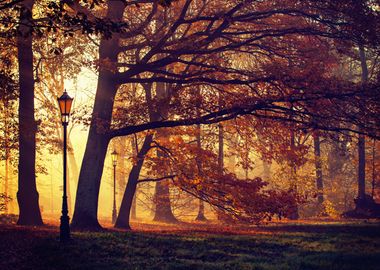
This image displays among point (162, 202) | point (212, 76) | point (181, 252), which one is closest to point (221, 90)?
point (212, 76)

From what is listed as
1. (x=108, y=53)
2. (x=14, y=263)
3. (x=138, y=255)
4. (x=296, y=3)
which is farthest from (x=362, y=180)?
(x=14, y=263)

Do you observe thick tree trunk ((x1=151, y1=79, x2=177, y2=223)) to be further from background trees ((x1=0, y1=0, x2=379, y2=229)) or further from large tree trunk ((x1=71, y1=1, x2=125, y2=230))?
large tree trunk ((x1=71, y1=1, x2=125, y2=230))

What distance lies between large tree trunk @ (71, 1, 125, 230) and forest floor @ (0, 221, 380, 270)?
3.41 meters

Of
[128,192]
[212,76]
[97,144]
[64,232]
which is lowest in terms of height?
[64,232]

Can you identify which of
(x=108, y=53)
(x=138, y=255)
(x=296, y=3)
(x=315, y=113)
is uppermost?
(x=296, y=3)

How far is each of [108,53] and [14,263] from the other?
1042 cm

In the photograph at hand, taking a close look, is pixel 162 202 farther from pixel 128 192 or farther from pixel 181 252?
pixel 181 252

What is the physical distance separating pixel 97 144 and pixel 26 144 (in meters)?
3.31

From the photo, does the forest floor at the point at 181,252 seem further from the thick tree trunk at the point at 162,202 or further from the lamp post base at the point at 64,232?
the thick tree trunk at the point at 162,202

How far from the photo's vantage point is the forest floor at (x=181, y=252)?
11742 millimetres

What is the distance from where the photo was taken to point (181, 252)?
13.4m

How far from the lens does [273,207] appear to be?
1969 cm

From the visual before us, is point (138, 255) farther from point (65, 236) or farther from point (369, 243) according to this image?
point (369, 243)

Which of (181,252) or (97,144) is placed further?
(97,144)
